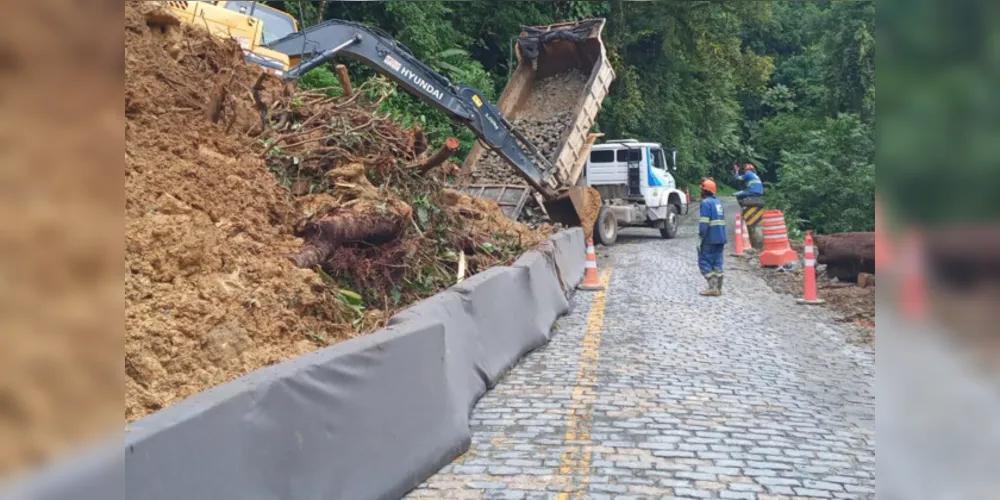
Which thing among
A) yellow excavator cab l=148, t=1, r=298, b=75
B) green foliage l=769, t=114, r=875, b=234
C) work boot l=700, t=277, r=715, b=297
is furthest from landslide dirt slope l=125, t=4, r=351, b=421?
green foliage l=769, t=114, r=875, b=234

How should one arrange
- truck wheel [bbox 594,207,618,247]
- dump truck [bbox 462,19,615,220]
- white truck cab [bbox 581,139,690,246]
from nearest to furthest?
dump truck [bbox 462,19,615,220]
truck wheel [bbox 594,207,618,247]
white truck cab [bbox 581,139,690,246]

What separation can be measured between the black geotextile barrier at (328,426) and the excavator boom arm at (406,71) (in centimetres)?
538

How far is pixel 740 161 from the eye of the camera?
1641 inches

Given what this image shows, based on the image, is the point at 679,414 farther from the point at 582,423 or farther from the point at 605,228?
the point at 605,228

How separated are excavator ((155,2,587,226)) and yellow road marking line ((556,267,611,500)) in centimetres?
505

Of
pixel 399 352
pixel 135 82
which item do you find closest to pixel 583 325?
pixel 399 352

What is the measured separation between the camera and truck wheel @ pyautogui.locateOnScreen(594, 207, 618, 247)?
18781mm

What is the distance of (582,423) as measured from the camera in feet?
18.9

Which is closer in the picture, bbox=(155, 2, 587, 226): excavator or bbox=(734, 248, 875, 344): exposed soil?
bbox=(734, 248, 875, 344): exposed soil

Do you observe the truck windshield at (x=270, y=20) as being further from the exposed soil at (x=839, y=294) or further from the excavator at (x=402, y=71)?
the exposed soil at (x=839, y=294)
